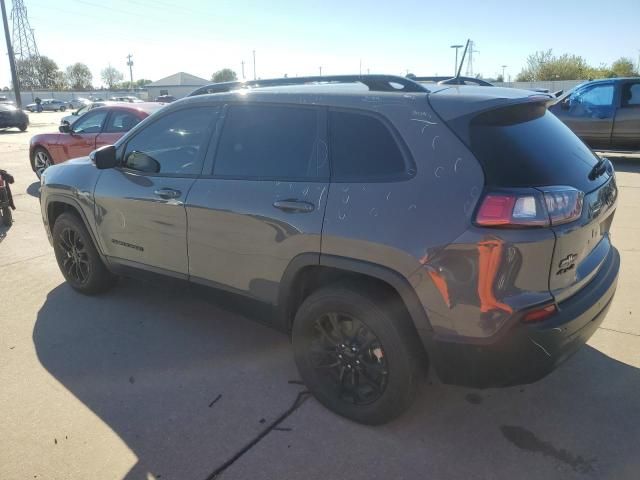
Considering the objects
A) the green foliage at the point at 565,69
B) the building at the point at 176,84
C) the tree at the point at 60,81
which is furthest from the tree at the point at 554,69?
the tree at the point at 60,81

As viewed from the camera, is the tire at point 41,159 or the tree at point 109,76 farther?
the tree at point 109,76

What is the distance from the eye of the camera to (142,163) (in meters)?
3.79

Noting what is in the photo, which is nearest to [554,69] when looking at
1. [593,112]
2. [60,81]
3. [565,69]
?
[565,69]

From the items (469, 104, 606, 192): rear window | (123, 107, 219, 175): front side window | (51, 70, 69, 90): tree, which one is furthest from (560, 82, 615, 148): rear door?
(51, 70, 69, 90): tree

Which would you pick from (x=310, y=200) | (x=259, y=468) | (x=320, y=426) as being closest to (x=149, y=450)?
(x=259, y=468)

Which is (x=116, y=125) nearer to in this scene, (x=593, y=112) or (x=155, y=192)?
(x=155, y=192)

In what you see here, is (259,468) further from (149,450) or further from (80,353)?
(80,353)

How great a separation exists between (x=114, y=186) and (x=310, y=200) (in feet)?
6.36

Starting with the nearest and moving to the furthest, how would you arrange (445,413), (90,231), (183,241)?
(445,413) < (183,241) < (90,231)

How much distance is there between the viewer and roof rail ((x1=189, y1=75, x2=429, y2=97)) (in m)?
2.79

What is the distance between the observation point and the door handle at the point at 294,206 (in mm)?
2764

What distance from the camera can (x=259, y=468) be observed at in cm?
253

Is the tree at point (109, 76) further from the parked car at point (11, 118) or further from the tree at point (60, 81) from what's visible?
the parked car at point (11, 118)

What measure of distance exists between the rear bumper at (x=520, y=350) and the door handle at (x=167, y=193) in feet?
6.39
